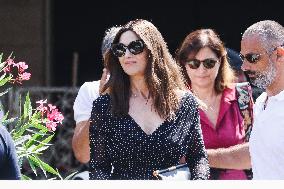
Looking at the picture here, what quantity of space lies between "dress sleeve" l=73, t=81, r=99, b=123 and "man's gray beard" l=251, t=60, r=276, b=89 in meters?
0.93

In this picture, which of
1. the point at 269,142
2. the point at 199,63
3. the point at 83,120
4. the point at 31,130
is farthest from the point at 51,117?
the point at 269,142

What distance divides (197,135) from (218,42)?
3.06ft

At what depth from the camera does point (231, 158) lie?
4.65m

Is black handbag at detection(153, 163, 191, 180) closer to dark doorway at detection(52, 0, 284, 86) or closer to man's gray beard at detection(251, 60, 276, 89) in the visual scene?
man's gray beard at detection(251, 60, 276, 89)

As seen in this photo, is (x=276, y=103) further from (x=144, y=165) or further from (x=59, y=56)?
(x=59, y=56)

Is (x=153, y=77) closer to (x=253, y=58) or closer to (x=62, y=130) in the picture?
(x=253, y=58)

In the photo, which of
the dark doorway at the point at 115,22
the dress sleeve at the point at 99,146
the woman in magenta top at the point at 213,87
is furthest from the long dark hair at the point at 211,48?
the dark doorway at the point at 115,22

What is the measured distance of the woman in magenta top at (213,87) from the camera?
4.82 metres

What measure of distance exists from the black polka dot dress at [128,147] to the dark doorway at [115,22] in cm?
493

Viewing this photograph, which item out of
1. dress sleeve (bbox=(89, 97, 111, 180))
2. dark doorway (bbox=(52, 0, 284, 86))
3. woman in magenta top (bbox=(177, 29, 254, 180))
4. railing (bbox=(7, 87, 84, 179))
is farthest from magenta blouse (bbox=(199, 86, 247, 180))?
dark doorway (bbox=(52, 0, 284, 86))

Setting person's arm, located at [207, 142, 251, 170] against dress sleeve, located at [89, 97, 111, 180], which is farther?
person's arm, located at [207, 142, 251, 170]

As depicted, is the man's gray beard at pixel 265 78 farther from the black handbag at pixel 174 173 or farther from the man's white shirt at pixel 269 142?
the black handbag at pixel 174 173

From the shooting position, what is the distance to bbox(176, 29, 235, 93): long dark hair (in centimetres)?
501

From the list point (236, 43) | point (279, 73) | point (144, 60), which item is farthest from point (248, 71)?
point (236, 43)
